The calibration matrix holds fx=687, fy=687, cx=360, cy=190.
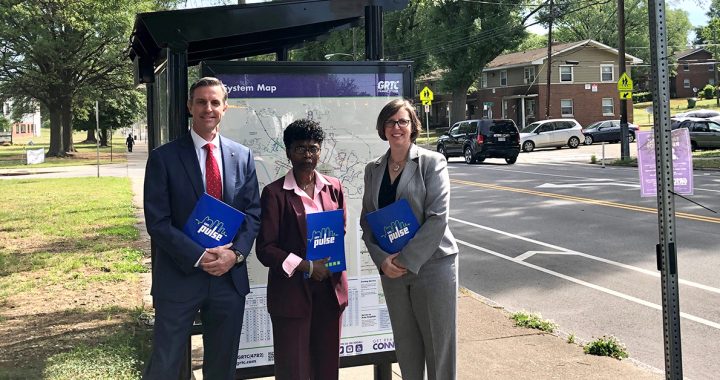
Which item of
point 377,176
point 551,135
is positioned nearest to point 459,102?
point 551,135

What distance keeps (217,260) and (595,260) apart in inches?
276

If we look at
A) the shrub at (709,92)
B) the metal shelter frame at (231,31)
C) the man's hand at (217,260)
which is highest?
the shrub at (709,92)

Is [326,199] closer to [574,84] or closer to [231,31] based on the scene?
[231,31]

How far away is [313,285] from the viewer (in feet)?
12.0

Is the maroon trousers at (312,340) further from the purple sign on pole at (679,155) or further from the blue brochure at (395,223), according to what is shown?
the purple sign on pole at (679,155)

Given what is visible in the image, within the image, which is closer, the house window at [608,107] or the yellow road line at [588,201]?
the yellow road line at [588,201]

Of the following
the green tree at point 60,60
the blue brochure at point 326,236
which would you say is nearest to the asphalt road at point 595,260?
the blue brochure at point 326,236

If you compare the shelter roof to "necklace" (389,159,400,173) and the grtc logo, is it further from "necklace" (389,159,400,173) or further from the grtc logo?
"necklace" (389,159,400,173)

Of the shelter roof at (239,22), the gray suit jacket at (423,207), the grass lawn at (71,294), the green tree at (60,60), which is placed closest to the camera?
the gray suit jacket at (423,207)

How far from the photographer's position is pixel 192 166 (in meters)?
3.42

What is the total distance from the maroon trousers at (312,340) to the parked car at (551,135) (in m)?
35.6

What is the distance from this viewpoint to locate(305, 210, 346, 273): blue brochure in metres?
3.54

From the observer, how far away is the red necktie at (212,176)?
3.46 metres

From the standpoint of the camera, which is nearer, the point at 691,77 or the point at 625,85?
the point at 625,85
